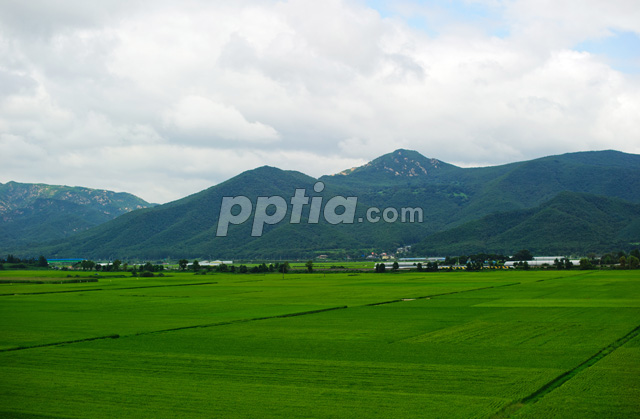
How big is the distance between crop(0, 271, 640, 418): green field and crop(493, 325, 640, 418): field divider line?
67 millimetres

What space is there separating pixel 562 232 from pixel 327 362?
568 ft

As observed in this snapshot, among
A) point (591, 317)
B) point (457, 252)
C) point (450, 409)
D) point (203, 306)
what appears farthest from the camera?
point (457, 252)

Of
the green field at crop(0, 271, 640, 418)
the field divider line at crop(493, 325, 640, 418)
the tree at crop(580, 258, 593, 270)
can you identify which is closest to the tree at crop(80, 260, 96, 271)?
the green field at crop(0, 271, 640, 418)

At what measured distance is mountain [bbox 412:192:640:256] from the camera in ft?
559

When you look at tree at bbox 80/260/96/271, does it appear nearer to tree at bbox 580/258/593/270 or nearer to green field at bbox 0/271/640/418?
green field at bbox 0/271/640/418

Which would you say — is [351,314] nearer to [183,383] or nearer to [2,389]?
[183,383]

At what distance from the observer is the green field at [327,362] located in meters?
15.8

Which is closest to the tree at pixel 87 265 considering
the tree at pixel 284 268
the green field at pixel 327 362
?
the tree at pixel 284 268

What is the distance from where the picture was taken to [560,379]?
18.6 meters

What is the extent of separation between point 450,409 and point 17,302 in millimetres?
47966

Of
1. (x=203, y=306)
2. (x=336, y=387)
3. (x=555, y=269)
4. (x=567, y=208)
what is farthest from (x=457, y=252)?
(x=336, y=387)

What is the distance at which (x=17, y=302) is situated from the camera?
52000mm

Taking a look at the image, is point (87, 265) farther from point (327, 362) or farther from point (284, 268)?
point (327, 362)

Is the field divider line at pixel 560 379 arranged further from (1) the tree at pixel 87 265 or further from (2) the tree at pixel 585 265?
(1) the tree at pixel 87 265
